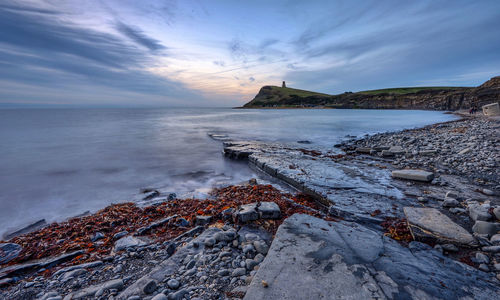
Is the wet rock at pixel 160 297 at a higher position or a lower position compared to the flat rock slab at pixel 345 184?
higher

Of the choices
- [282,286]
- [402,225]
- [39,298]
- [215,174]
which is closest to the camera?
[282,286]

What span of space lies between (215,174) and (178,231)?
4446 mm

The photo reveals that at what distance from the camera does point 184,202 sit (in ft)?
16.2

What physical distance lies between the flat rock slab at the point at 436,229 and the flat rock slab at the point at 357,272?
12.8 inches

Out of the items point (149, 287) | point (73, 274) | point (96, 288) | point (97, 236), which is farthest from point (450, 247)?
point (97, 236)

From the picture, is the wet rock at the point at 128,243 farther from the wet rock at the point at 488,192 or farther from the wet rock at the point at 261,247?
the wet rock at the point at 488,192

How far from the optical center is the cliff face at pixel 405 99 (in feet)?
154

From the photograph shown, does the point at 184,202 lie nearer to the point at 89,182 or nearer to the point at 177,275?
the point at 177,275

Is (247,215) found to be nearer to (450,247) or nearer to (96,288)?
(96,288)

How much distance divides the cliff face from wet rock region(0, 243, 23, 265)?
2658 inches

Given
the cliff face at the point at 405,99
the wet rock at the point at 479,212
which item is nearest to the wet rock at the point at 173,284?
the wet rock at the point at 479,212

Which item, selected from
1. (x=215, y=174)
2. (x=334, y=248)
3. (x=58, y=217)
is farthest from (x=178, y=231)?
(x=215, y=174)

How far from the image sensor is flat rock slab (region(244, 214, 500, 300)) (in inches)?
71.9

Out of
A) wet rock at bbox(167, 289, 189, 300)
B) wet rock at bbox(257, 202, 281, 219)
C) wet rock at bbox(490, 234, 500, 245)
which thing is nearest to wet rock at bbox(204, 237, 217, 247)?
wet rock at bbox(167, 289, 189, 300)
